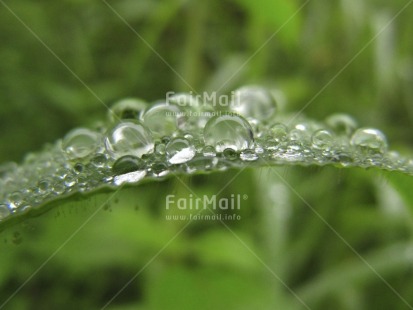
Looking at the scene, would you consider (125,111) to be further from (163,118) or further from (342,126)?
(342,126)

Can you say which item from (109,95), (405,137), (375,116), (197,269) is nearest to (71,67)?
(109,95)

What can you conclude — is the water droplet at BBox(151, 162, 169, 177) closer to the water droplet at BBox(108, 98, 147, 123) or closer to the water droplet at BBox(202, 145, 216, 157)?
the water droplet at BBox(202, 145, 216, 157)

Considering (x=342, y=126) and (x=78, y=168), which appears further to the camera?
(x=342, y=126)

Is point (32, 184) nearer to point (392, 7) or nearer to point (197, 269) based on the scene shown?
point (197, 269)

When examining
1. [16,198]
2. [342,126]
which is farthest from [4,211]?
[342,126]

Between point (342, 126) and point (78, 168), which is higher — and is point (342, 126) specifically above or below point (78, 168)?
above

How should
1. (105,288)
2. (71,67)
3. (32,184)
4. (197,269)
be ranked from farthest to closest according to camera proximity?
(71,67) < (105,288) < (197,269) < (32,184)

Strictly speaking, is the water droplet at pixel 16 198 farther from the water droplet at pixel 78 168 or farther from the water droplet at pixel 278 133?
the water droplet at pixel 278 133
